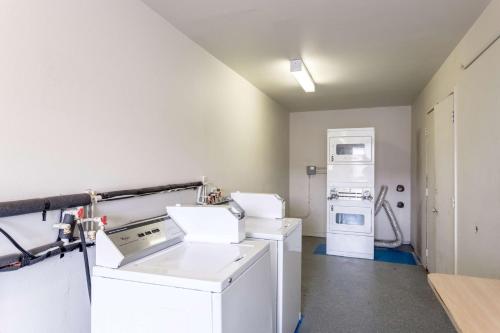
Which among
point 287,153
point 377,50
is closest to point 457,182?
point 377,50

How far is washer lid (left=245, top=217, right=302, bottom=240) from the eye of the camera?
2.26 metres

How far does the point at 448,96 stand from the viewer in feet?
10.1

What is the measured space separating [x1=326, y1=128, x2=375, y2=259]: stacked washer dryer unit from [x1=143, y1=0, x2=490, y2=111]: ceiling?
113 cm

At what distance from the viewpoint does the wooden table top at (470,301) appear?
44.0 inches

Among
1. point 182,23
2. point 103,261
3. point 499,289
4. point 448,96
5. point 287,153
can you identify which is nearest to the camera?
point 499,289

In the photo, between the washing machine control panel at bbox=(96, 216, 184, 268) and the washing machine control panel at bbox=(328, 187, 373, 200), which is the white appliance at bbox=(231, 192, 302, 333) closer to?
the washing machine control panel at bbox=(96, 216, 184, 268)

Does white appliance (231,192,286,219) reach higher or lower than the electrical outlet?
lower

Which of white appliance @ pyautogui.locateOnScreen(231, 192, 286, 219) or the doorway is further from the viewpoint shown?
the doorway

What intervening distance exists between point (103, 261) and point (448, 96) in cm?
335

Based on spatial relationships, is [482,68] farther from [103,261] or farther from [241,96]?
[103,261]

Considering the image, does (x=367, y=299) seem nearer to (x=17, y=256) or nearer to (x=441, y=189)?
(x=441, y=189)

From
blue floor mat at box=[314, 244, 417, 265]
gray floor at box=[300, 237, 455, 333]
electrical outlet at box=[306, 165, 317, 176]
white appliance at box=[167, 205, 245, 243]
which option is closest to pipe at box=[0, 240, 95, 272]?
white appliance at box=[167, 205, 245, 243]

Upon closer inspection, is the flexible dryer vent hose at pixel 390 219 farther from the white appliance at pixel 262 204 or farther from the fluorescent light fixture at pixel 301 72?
the white appliance at pixel 262 204

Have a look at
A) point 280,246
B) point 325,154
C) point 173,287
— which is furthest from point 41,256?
point 325,154
